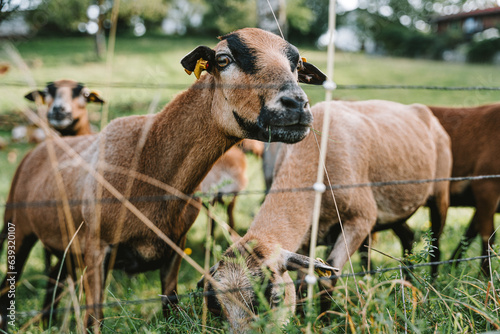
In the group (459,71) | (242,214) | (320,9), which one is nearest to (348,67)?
(459,71)

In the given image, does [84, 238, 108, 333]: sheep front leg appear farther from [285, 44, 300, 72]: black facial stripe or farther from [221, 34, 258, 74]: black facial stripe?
[285, 44, 300, 72]: black facial stripe

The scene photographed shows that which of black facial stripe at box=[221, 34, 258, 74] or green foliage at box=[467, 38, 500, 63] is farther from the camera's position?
green foliage at box=[467, 38, 500, 63]

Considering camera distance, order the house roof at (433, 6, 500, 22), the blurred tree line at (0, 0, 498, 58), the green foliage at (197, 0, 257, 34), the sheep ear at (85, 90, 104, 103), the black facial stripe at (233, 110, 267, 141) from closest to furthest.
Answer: the black facial stripe at (233, 110, 267, 141)
the sheep ear at (85, 90, 104, 103)
the blurred tree line at (0, 0, 498, 58)
the green foliage at (197, 0, 257, 34)
the house roof at (433, 6, 500, 22)

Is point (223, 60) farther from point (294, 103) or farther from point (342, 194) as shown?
point (342, 194)

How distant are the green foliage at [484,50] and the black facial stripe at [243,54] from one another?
134ft

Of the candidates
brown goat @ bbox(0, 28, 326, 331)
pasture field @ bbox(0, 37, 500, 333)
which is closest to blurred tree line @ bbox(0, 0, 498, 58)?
pasture field @ bbox(0, 37, 500, 333)

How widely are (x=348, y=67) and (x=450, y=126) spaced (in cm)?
2559

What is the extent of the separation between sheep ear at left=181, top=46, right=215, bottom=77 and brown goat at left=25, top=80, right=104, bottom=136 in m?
3.61

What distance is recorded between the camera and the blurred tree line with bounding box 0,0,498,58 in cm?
3283

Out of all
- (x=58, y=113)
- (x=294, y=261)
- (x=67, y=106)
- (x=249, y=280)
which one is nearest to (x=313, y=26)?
(x=67, y=106)

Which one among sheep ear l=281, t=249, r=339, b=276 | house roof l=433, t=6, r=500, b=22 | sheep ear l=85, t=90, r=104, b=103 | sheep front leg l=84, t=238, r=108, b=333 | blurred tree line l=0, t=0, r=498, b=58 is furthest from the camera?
house roof l=433, t=6, r=500, b=22

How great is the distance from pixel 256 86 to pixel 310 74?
1093 mm

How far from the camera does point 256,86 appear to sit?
292 centimetres

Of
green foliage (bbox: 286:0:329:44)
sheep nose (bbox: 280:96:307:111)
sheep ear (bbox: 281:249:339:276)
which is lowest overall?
sheep ear (bbox: 281:249:339:276)
